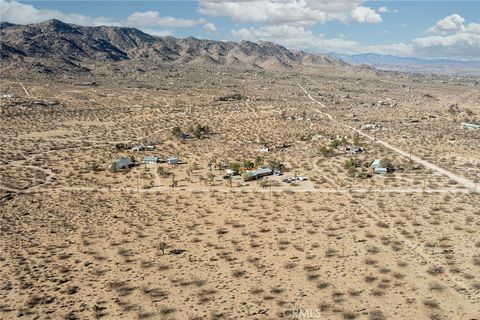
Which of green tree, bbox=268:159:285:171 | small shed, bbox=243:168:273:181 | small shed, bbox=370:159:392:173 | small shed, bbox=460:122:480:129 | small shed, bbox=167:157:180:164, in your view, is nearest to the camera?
small shed, bbox=243:168:273:181

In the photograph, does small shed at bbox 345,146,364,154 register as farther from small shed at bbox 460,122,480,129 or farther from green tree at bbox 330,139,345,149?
small shed at bbox 460,122,480,129

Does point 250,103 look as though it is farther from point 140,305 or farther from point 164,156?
point 140,305

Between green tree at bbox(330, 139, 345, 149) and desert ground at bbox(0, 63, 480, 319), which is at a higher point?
green tree at bbox(330, 139, 345, 149)

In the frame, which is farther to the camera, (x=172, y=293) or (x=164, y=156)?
(x=164, y=156)

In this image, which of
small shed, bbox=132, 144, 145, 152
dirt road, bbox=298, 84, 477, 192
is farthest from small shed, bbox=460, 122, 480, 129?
small shed, bbox=132, 144, 145, 152

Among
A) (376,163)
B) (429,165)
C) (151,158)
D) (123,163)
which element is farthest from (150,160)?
(429,165)

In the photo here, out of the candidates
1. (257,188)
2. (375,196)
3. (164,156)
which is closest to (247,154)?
(164,156)

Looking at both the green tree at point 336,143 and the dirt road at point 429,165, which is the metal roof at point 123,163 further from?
the dirt road at point 429,165

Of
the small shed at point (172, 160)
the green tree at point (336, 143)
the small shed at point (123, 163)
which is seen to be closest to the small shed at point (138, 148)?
the small shed at point (123, 163)
